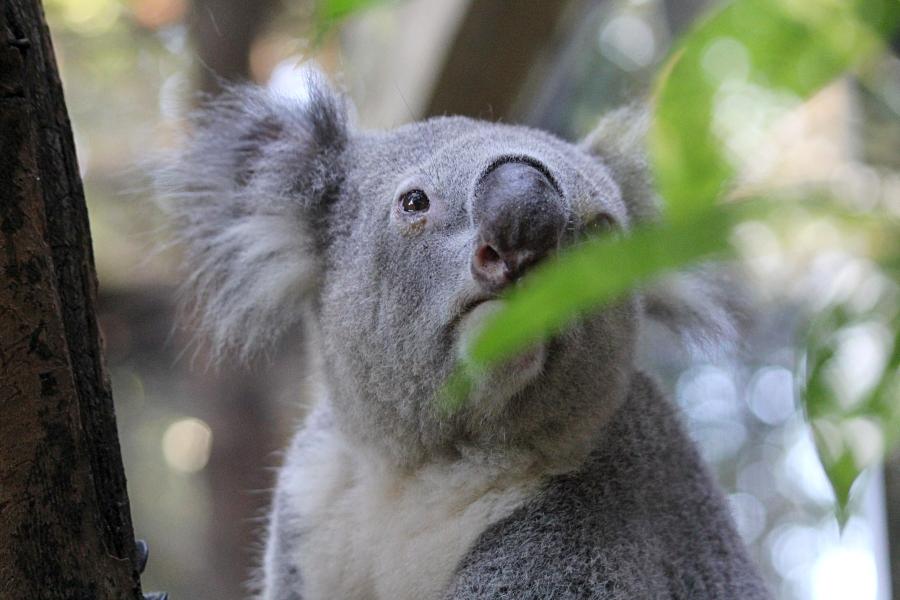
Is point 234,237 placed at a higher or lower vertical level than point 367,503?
higher

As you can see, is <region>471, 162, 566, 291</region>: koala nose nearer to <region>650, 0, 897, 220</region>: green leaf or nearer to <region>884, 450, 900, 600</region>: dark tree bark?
<region>650, 0, 897, 220</region>: green leaf

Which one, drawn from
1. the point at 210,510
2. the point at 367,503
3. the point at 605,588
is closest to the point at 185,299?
the point at 367,503

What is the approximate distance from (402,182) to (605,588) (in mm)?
1168

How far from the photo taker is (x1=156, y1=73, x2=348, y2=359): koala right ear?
2932mm

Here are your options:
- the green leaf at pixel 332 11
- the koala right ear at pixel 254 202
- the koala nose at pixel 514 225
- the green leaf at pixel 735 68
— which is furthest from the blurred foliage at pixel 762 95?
the koala right ear at pixel 254 202

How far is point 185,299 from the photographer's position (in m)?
3.17

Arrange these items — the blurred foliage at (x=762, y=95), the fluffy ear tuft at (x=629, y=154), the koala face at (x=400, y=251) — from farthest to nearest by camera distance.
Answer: the fluffy ear tuft at (x=629, y=154) < the koala face at (x=400, y=251) < the blurred foliage at (x=762, y=95)

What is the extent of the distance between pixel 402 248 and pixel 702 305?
1084 mm

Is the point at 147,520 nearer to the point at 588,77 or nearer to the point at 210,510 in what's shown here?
the point at 210,510

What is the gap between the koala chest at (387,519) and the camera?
2.51m

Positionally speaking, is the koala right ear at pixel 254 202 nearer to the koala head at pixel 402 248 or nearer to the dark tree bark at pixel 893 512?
the koala head at pixel 402 248

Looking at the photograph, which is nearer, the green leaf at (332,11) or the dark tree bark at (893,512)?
the green leaf at (332,11)

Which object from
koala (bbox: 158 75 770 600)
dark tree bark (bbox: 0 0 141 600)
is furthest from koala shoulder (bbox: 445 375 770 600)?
dark tree bark (bbox: 0 0 141 600)

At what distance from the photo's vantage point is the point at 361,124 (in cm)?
370
